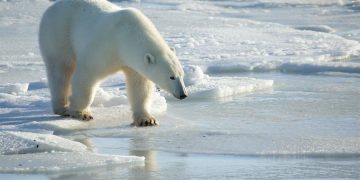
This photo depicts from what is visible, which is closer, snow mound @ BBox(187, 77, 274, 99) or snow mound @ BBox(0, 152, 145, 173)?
snow mound @ BBox(0, 152, 145, 173)

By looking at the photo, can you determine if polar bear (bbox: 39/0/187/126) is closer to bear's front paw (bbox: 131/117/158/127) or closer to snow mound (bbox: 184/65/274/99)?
bear's front paw (bbox: 131/117/158/127)

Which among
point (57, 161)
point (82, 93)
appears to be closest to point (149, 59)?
point (82, 93)

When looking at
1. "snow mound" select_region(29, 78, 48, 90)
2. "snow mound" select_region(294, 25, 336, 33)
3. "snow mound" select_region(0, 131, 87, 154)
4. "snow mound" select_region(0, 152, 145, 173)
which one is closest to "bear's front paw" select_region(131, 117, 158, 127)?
"snow mound" select_region(0, 131, 87, 154)

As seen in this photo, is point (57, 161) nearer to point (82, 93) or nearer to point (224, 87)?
point (82, 93)

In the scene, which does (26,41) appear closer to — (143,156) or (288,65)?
(288,65)

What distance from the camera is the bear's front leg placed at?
19.4ft

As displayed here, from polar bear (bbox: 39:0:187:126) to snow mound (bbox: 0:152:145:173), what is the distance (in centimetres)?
127

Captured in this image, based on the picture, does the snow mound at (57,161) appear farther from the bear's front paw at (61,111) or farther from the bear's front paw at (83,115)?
the bear's front paw at (61,111)

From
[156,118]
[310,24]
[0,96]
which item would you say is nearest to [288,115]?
[156,118]

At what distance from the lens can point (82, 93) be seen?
6.01 meters

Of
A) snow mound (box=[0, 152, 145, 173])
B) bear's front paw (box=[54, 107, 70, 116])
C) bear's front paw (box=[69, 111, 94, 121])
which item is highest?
snow mound (box=[0, 152, 145, 173])

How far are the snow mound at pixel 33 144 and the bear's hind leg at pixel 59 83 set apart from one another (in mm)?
1526

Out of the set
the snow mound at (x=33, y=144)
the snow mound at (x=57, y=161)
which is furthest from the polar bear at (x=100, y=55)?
the snow mound at (x=57, y=161)

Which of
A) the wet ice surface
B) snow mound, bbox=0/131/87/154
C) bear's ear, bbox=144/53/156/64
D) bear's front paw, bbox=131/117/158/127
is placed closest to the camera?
the wet ice surface
